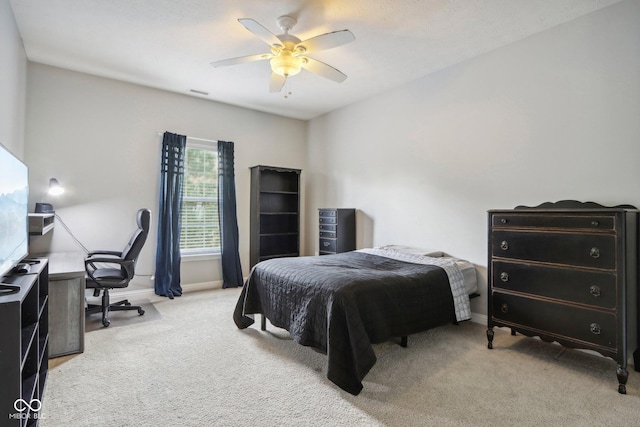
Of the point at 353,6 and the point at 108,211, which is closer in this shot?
the point at 353,6

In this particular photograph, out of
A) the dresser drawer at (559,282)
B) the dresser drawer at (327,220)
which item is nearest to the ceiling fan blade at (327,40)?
the dresser drawer at (559,282)

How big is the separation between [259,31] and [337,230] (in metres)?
2.78

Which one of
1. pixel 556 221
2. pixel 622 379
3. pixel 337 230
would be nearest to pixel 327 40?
pixel 556 221

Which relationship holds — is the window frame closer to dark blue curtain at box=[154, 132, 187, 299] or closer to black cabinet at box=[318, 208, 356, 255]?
dark blue curtain at box=[154, 132, 187, 299]

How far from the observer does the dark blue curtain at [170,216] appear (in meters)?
4.25

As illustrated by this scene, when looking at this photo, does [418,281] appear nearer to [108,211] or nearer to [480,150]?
[480,150]

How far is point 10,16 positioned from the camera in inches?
104

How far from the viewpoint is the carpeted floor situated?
1773 mm

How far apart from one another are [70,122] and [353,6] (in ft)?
11.4

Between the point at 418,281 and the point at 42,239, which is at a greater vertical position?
the point at 42,239

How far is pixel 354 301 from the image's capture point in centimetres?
217

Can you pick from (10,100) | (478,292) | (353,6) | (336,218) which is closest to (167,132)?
(10,100)

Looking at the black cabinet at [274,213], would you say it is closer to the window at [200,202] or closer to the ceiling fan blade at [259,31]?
the window at [200,202]

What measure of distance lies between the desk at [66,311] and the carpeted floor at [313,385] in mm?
118
